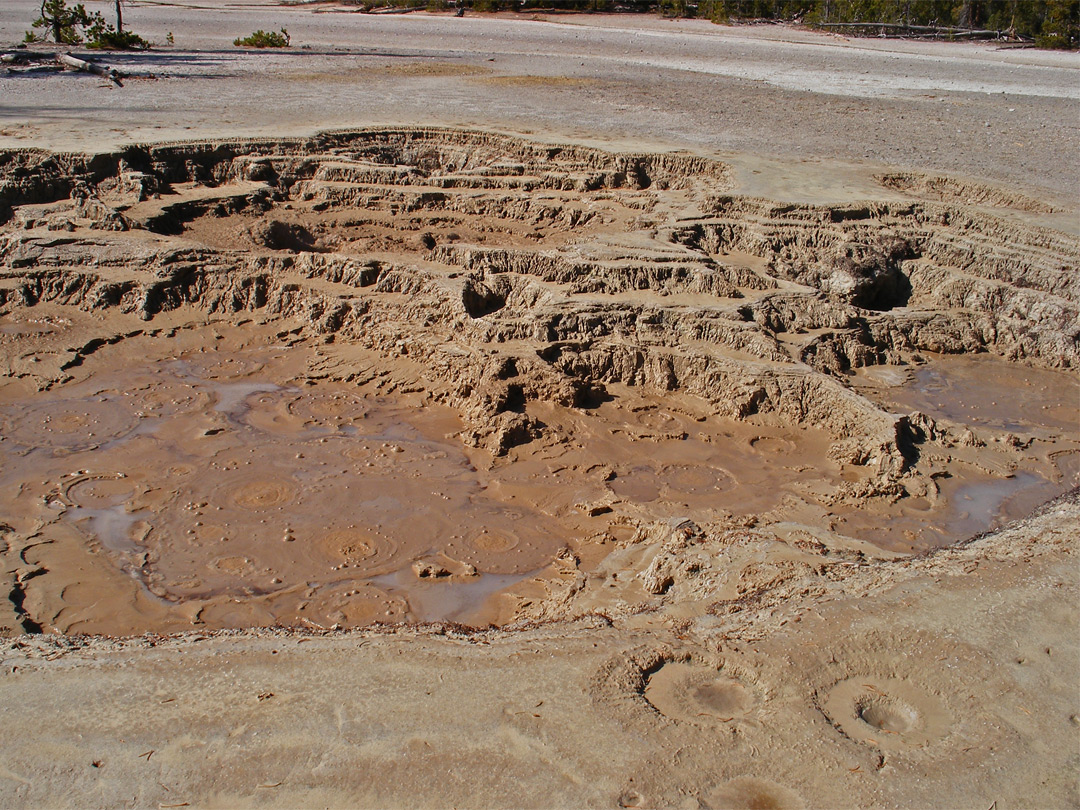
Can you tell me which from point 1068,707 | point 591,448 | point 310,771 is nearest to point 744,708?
point 1068,707

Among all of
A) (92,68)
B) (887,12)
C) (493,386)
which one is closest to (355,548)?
(493,386)

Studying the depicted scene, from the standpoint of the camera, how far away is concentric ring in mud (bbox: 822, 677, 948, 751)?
13.9 ft

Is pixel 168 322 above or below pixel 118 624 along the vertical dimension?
above

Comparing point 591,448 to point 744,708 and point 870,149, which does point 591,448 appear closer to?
point 744,708

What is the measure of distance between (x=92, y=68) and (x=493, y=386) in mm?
16052

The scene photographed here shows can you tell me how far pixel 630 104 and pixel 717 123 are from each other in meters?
2.50

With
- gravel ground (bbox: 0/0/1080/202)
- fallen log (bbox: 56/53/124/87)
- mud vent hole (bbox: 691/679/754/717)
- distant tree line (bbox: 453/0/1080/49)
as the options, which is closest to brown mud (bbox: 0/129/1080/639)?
mud vent hole (bbox: 691/679/754/717)

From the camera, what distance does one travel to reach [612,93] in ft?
64.2

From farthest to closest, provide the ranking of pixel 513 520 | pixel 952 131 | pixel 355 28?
pixel 355 28
pixel 952 131
pixel 513 520

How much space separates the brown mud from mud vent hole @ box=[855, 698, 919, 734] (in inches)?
0.7

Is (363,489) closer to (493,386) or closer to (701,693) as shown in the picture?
(493,386)

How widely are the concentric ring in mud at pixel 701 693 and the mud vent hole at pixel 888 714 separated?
580mm

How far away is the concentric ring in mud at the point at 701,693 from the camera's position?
4.36 meters

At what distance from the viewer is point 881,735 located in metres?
4.28
